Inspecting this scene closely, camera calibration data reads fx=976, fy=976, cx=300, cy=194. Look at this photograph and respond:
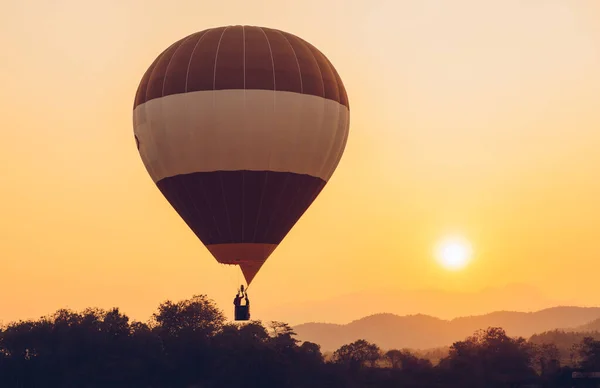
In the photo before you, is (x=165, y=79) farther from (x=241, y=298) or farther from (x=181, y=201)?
(x=241, y=298)

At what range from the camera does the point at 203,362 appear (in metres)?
106

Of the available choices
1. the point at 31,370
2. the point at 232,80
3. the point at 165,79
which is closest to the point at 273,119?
the point at 232,80

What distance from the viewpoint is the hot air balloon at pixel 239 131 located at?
182 feet

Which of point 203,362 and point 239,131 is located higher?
point 239,131

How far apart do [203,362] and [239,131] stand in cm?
5512

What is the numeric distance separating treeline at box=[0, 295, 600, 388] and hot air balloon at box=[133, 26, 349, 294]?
4486 cm

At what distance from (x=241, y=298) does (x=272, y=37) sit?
15.5 metres

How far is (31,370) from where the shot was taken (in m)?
106

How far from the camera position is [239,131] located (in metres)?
55.3

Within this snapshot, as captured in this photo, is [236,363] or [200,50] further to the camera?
[236,363]

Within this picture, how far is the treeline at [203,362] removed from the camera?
3981 inches

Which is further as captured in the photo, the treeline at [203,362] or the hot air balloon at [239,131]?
the treeline at [203,362]

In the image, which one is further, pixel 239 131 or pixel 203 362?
pixel 203 362

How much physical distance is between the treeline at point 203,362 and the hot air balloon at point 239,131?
4486cm
